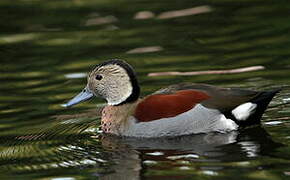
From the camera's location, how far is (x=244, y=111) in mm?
9992

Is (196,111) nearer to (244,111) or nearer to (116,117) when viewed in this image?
(244,111)

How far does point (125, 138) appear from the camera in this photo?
33.3 feet

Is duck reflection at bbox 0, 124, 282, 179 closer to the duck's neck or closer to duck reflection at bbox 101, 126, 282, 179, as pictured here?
duck reflection at bbox 101, 126, 282, 179

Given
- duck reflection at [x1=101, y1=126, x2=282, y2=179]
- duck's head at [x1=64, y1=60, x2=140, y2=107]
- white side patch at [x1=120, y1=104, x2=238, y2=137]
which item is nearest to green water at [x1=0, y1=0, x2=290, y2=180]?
duck reflection at [x1=101, y1=126, x2=282, y2=179]

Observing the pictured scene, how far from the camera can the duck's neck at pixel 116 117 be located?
10.3 meters

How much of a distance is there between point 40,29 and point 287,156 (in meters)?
7.53

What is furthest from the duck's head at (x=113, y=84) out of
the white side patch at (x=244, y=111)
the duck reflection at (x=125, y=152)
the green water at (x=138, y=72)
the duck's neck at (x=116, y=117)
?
the white side patch at (x=244, y=111)

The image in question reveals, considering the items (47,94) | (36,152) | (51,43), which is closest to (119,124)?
(36,152)

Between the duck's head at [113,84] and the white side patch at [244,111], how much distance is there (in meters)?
1.13

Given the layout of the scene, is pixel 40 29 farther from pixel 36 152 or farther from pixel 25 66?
pixel 36 152

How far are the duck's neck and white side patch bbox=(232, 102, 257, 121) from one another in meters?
1.08

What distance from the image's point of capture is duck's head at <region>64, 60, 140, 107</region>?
1046 cm

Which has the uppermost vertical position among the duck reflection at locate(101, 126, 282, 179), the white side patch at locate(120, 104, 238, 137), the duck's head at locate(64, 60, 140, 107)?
the duck's head at locate(64, 60, 140, 107)

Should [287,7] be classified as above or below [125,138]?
above
